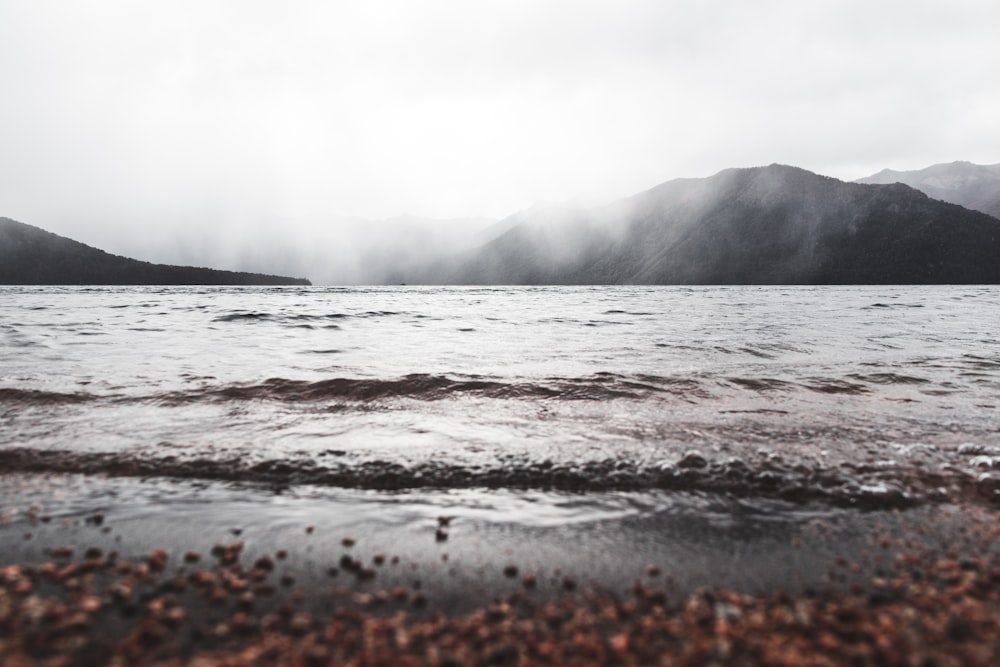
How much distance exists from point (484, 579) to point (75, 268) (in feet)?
727

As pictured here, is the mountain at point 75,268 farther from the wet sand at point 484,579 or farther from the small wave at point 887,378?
the wet sand at point 484,579

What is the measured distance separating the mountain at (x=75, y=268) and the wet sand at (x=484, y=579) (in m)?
197

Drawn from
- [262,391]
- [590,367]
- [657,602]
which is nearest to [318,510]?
[657,602]

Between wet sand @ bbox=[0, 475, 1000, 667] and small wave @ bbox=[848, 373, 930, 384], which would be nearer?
wet sand @ bbox=[0, 475, 1000, 667]

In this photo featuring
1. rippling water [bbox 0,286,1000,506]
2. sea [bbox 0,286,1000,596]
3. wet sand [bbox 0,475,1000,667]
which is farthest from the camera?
rippling water [bbox 0,286,1000,506]

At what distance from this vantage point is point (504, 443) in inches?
239

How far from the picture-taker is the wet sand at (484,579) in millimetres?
2488

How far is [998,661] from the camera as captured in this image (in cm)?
234

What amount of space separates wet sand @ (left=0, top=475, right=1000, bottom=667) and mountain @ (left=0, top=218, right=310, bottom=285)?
197 metres

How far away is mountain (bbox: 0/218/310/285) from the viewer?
167750 mm

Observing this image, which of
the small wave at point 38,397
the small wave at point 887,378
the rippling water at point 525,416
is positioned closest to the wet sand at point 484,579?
the rippling water at point 525,416

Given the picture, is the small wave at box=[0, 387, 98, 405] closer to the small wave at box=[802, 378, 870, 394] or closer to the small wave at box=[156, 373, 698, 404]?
the small wave at box=[156, 373, 698, 404]

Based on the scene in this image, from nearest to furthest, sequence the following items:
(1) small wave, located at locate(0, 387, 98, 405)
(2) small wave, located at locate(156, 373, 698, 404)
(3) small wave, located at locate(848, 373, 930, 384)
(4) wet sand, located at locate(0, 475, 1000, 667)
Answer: (4) wet sand, located at locate(0, 475, 1000, 667) → (1) small wave, located at locate(0, 387, 98, 405) → (2) small wave, located at locate(156, 373, 698, 404) → (3) small wave, located at locate(848, 373, 930, 384)

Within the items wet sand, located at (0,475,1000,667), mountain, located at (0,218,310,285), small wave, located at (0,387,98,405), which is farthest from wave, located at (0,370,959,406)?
mountain, located at (0,218,310,285)
